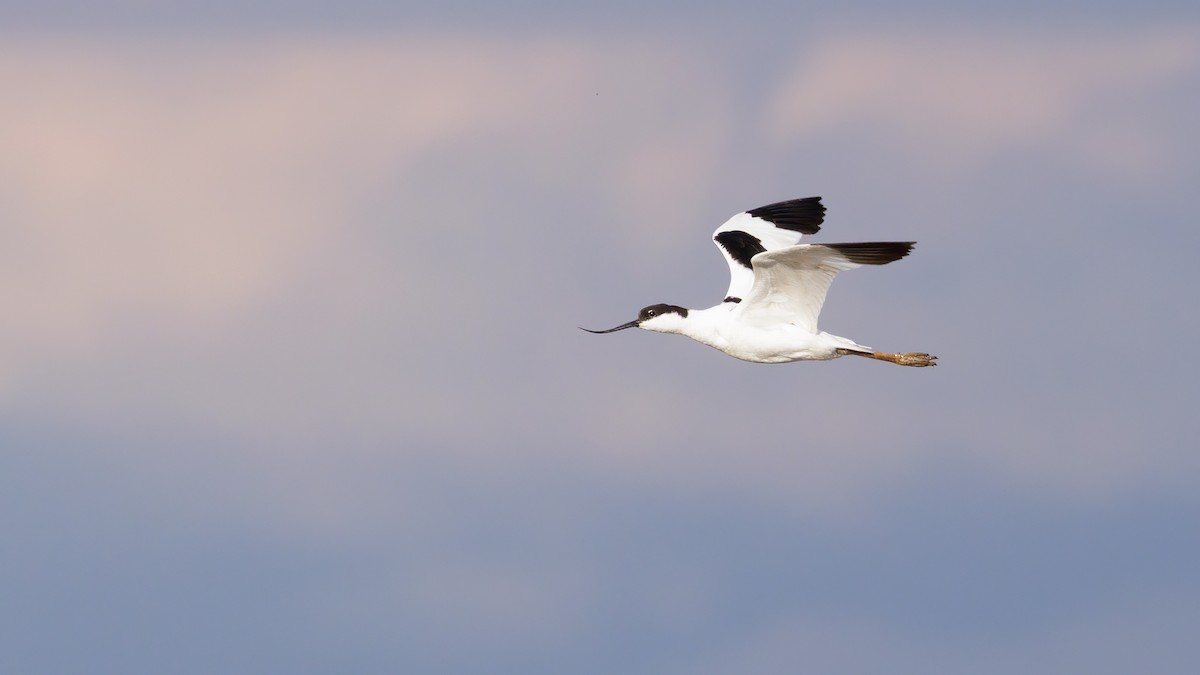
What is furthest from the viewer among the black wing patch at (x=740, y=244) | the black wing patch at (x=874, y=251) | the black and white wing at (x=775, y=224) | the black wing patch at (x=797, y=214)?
the black wing patch at (x=797, y=214)

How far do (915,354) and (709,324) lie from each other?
3402 mm

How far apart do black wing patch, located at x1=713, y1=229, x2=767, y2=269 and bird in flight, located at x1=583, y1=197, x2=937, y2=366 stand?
850 mm

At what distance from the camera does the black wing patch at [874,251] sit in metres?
22.6

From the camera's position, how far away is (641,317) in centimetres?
2722

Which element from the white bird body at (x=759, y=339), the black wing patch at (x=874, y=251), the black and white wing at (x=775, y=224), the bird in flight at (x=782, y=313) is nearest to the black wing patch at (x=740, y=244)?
the black and white wing at (x=775, y=224)

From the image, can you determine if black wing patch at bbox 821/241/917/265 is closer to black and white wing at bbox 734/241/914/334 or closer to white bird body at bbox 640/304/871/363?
black and white wing at bbox 734/241/914/334

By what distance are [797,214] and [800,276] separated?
6119mm

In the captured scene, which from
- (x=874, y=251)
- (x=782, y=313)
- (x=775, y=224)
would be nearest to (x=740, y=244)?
(x=775, y=224)

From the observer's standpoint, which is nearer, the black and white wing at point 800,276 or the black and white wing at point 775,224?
the black and white wing at point 800,276

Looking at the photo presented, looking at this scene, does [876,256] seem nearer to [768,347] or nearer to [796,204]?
[768,347]

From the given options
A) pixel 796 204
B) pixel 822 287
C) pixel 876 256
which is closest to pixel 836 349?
pixel 822 287

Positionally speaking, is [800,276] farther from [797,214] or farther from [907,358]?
[797,214]

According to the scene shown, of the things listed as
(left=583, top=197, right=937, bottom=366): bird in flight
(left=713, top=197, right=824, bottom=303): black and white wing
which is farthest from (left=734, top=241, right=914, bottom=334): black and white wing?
(left=713, top=197, right=824, bottom=303): black and white wing

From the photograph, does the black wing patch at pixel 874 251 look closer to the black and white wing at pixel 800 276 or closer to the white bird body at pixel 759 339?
the black and white wing at pixel 800 276
